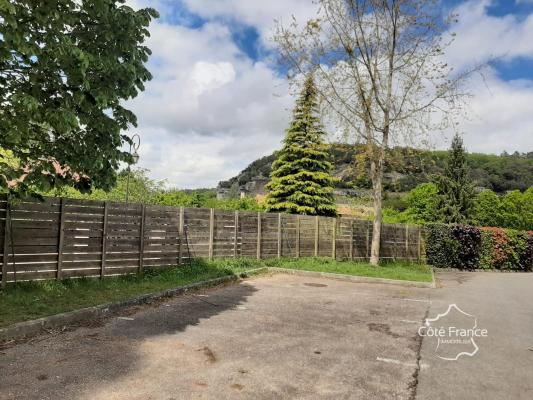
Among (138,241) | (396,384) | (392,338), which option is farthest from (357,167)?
(396,384)

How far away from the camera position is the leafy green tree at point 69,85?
536cm

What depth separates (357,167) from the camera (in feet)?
65.9

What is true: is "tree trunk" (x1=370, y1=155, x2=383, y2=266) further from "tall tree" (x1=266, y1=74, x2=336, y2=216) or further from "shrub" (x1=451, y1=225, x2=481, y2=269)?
"tall tree" (x1=266, y1=74, x2=336, y2=216)

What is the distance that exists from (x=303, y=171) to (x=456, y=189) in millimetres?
25715

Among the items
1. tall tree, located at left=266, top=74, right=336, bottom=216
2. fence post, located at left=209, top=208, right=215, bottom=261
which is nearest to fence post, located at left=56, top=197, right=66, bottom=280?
fence post, located at left=209, top=208, right=215, bottom=261

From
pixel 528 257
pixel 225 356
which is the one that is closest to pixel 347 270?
pixel 225 356

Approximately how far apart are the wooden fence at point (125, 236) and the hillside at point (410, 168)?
348 centimetres

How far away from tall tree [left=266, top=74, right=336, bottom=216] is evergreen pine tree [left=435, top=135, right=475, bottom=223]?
71.0 ft

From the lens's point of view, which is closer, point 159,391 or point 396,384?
point 159,391

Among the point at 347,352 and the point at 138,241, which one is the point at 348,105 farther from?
the point at 347,352

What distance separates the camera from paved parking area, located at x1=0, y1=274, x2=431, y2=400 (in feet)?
14.6

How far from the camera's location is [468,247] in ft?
82.8

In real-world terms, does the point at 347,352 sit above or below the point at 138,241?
below

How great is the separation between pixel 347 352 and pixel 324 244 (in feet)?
47.4
